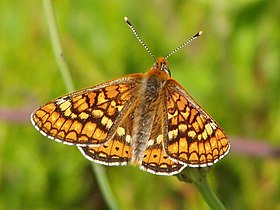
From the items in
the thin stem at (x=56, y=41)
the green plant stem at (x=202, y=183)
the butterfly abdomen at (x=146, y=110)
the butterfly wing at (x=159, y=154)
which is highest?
the thin stem at (x=56, y=41)

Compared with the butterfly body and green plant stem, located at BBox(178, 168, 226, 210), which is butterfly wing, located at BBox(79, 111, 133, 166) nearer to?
the butterfly body

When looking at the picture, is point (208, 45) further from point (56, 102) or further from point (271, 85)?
point (56, 102)

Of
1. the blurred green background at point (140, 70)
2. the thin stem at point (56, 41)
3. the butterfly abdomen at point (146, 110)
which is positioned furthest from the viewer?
the blurred green background at point (140, 70)

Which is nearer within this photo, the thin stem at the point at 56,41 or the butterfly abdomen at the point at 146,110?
the butterfly abdomen at the point at 146,110

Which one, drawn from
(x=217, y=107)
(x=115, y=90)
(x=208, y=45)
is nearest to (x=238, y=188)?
(x=217, y=107)

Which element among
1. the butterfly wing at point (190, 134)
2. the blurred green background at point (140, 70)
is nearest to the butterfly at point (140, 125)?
the butterfly wing at point (190, 134)

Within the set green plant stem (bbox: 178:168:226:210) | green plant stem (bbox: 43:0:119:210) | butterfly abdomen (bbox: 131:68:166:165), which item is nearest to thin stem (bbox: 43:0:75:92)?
green plant stem (bbox: 43:0:119:210)

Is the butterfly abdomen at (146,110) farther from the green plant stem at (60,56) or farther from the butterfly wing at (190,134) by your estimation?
the green plant stem at (60,56)
